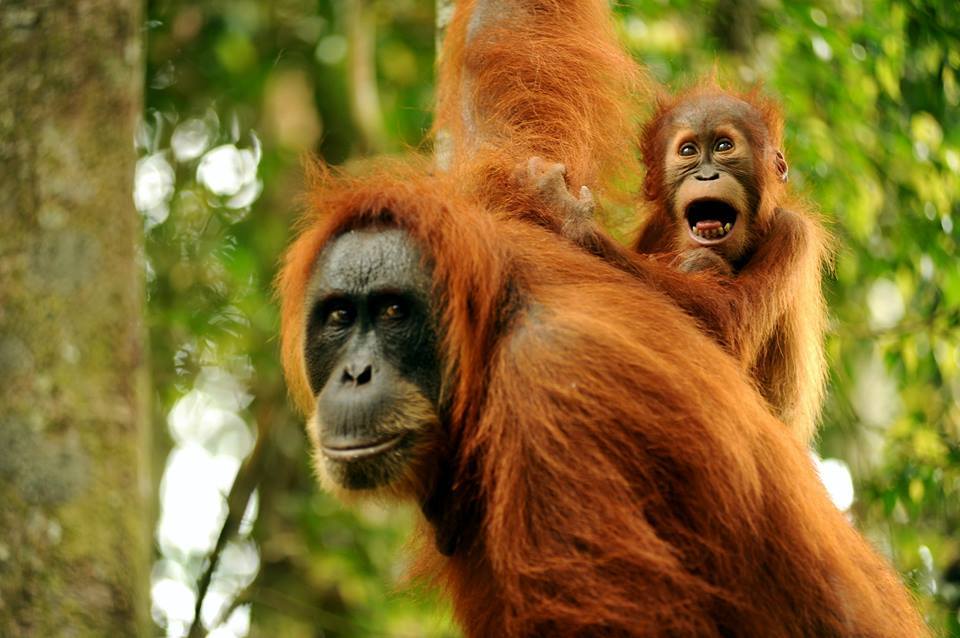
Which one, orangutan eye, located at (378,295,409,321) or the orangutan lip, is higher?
orangutan eye, located at (378,295,409,321)

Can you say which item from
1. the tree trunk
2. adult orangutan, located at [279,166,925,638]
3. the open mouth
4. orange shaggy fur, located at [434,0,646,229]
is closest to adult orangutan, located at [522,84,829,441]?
the open mouth

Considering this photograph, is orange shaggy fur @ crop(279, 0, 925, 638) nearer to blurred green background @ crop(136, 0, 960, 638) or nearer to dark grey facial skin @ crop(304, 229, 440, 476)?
dark grey facial skin @ crop(304, 229, 440, 476)

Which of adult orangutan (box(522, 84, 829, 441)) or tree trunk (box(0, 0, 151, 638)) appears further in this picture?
adult orangutan (box(522, 84, 829, 441))

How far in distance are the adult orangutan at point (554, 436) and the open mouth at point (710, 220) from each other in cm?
101

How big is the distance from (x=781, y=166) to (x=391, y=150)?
368 cm

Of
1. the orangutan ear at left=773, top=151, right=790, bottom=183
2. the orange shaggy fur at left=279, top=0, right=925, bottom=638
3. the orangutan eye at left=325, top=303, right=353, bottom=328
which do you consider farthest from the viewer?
the orangutan ear at left=773, top=151, right=790, bottom=183

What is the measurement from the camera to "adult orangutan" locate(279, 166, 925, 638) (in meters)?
3.06

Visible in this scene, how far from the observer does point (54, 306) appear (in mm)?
2920

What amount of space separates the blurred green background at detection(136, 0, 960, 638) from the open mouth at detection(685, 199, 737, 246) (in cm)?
83

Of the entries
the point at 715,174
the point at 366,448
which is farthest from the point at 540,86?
the point at 366,448

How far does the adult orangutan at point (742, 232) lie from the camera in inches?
163

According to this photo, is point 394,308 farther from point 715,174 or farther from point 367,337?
point 715,174

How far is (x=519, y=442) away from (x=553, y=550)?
31 cm

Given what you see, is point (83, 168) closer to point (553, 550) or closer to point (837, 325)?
point (553, 550)
